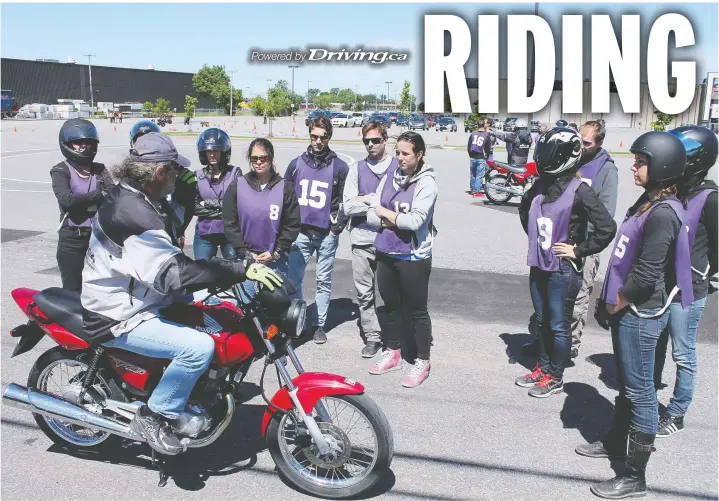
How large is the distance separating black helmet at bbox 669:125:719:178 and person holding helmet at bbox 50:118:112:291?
4337mm

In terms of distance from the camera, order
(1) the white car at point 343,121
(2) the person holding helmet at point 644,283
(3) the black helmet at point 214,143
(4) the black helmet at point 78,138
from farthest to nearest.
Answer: (1) the white car at point 343,121 → (3) the black helmet at point 214,143 → (4) the black helmet at point 78,138 → (2) the person holding helmet at point 644,283

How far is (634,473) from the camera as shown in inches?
145

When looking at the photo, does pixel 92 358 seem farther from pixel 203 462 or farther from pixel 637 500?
pixel 637 500

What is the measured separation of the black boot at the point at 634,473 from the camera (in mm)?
3650

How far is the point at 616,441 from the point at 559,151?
79.1 inches

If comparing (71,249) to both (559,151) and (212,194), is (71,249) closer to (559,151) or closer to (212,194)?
(212,194)

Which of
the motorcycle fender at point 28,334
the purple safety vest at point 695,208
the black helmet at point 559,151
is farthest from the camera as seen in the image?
the black helmet at point 559,151

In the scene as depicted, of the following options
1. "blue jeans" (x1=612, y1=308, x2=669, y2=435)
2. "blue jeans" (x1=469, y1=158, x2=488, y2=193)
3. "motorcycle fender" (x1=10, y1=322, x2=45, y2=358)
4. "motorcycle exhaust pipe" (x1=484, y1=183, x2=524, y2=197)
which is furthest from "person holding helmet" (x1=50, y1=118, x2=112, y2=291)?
"blue jeans" (x1=469, y1=158, x2=488, y2=193)

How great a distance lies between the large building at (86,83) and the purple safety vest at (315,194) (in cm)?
8817

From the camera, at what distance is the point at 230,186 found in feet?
18.3

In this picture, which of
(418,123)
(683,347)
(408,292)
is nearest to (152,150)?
(408,292)

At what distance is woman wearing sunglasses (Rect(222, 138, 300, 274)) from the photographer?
5465 mm

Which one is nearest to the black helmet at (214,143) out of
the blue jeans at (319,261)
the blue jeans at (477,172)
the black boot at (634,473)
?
the blue jeans at (319,261)

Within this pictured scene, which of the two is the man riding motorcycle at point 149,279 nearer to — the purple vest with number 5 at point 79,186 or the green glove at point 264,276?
the green glove at point 264,276
